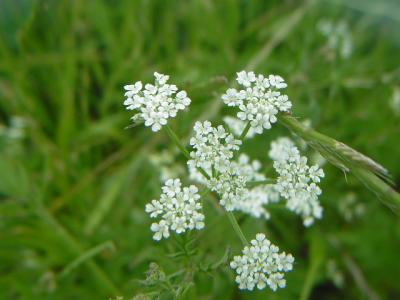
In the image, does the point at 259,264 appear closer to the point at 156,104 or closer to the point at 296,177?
the point at 296,177

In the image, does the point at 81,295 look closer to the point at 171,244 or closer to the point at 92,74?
the point at 171,244

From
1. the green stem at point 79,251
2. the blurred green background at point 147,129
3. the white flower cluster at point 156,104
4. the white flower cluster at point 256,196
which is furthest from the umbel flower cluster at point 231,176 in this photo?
the green stem at point 79,251

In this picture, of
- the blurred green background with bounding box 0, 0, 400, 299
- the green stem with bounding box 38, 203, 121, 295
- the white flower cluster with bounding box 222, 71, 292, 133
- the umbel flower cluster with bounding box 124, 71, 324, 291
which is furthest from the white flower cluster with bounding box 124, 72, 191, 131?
the green stem with bounding box 38, 203, 121, 295

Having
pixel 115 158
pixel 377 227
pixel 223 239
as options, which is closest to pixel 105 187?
pixel 115 158

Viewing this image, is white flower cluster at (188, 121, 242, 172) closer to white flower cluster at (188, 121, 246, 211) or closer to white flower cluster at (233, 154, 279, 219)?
white flower cluster at (188, 121, 246, 211)

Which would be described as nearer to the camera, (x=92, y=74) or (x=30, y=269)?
(x=30, y=269)

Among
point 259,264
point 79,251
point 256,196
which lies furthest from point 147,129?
point 259,264
